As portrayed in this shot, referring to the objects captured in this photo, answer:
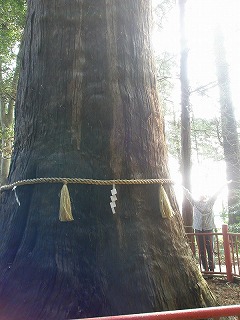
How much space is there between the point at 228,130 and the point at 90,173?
11567 millimetres

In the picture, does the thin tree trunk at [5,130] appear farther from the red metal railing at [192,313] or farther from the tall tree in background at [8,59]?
the red metal railing at [192,313]

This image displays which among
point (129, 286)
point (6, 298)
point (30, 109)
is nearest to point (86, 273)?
point (129, 286)

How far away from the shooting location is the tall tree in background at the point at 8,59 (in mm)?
8641

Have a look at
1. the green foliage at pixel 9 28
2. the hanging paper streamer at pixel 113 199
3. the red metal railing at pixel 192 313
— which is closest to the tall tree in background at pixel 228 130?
the green foliage at pixel 9 28

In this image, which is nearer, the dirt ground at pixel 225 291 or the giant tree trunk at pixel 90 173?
the giant tree trunk at pixel 90 173

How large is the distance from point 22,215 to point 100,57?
1.38 meters

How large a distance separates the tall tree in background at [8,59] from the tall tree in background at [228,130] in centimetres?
721

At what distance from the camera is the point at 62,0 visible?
285cm

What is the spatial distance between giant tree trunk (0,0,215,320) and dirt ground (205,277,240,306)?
2.14 meters

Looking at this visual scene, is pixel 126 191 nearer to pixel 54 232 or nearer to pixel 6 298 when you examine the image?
pixel 54 232

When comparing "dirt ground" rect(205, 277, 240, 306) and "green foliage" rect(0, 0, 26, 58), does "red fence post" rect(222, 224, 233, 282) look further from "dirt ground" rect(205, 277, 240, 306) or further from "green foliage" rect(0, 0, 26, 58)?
"green foliage" rect(0, 0, 26, 58)

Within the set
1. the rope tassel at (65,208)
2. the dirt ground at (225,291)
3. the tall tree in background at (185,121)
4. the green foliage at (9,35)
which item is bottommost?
the dirt ground at (225,291)

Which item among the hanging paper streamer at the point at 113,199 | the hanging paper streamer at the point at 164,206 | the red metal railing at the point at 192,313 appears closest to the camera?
the red metal railing at the point at 192,313

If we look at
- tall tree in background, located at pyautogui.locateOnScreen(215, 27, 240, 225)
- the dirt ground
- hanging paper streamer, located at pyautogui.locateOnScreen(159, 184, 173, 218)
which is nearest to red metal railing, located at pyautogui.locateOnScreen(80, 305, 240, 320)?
hanging paper streamer, located at pyautogui.locateOnScreen(159, 184, 173, 218)
